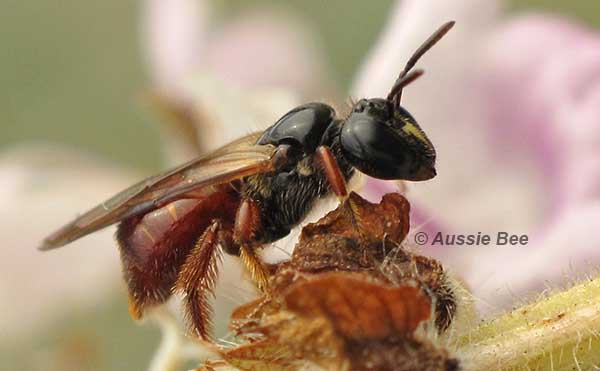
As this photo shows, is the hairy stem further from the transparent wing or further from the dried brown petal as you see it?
the transparent wing

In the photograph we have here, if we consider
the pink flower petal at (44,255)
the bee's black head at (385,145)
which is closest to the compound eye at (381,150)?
the bee's black head at (385,145)

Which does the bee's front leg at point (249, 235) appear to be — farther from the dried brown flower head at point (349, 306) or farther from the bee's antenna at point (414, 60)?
the bee's antenna at point (414, 60)

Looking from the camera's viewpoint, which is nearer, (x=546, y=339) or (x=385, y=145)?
(x=546, y=339)

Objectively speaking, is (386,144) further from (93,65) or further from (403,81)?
(93,65)

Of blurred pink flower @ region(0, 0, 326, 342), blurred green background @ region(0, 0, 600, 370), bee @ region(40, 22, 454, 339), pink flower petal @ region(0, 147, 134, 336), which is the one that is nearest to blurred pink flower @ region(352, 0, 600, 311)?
blurred pink flower @ region(0, 0, 326, 342)

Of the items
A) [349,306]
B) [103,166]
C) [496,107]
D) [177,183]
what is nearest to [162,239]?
[177,183]

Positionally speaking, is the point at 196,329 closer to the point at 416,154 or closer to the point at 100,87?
the point at 416,154

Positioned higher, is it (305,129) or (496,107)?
(305,129)
